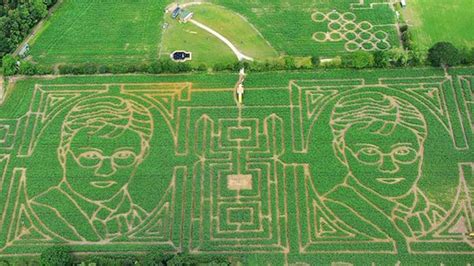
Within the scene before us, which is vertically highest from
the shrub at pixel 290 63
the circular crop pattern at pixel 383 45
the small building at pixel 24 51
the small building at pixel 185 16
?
the small building at pixel 185 16

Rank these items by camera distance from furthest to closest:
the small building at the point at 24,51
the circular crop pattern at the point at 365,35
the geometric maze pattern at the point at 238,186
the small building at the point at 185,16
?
the small building at the point at 185,16 → the small building at the point at 24,51 → the circular crop pattern at the point at 365,35 → the geometric maze pattern at the point at 238,186

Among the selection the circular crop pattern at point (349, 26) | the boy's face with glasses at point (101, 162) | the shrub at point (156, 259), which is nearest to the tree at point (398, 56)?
the circular crop pattern at point (349, 26)

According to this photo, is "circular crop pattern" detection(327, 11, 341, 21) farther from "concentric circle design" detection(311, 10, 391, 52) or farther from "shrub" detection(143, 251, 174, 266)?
"shrub" detection(143, 251, 174, 266)

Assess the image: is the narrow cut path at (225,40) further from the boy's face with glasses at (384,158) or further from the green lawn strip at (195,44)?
the boy's face with glasses at (384,158)

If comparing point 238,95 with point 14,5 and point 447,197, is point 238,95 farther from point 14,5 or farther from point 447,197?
point 14,5

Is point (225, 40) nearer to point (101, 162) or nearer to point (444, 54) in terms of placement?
point (101, 162)

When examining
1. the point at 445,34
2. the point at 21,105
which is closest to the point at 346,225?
the point at 445,34

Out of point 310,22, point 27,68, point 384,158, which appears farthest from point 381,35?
point 27,68

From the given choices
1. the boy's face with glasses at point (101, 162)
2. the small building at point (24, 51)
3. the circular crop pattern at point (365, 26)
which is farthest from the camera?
the circular crop pattern at point (365, 26)
